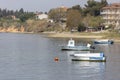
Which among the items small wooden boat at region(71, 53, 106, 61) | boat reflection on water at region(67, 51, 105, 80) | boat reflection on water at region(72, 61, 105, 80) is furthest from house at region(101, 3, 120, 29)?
boat reflection on water at region(72, 61, 105, 80)

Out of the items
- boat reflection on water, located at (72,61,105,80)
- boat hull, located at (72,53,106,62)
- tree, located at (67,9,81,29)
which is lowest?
boat reflection on water, located at (72,61,105,80)

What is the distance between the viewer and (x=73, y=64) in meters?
67.9

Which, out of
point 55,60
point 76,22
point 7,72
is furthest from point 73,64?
point 76,22

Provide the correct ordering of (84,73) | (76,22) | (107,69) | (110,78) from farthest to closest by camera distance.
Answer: (76,22), (107,69), (84,73), (110,78)

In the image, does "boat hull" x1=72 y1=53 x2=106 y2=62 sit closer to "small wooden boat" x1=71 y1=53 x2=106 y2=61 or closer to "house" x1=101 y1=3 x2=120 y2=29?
"small wooden boat" x1=71 y1=53 x2=106 y2=61

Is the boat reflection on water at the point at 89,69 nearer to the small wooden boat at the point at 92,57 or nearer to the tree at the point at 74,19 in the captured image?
the small wooden boat at the point at 92,57

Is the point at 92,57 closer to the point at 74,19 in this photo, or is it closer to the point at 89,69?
the point at 89,69

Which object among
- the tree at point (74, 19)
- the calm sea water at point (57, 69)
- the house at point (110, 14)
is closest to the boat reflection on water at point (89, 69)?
the calm sea water at point (57, 69)

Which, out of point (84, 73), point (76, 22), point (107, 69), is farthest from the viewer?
point (76, 22)

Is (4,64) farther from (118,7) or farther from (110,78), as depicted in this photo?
(118,7)

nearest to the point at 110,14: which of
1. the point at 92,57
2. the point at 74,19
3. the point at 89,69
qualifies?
the point at 74,19

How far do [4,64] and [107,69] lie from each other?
1473cm

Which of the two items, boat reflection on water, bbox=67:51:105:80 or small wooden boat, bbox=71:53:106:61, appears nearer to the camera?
boat reflection on water, bbox=67:51:105:80

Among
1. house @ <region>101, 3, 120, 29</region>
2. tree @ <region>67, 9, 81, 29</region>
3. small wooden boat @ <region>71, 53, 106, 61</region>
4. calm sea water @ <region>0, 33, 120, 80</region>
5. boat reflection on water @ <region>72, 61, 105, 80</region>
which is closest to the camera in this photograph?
calm sea water @ <region>0, 33, 120, 80</region>
